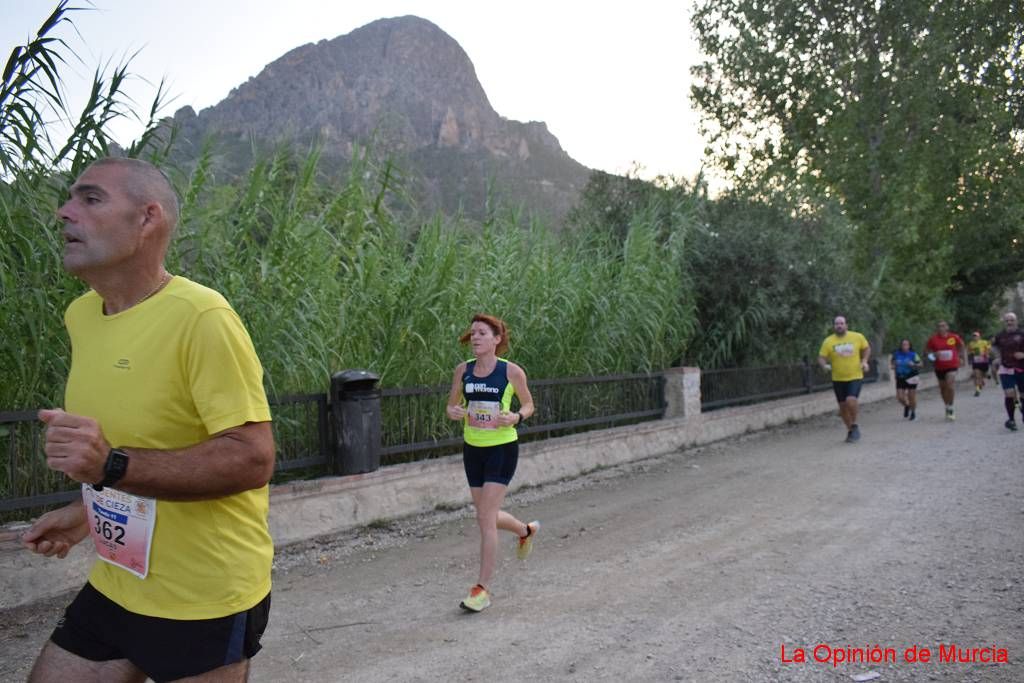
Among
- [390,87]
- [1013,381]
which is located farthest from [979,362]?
[390,87]

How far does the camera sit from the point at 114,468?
175 centimetres

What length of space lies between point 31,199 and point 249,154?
2447 millimetres

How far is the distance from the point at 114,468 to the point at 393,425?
A: 637cm

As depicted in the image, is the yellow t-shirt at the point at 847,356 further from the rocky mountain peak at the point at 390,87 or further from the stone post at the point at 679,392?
the rocky mountain peak at the point at 390,87

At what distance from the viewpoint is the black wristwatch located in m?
1.74

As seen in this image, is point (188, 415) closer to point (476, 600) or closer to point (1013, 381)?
point (476, 600)

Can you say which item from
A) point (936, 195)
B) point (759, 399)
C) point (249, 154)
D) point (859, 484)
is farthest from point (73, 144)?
point (936, 195)

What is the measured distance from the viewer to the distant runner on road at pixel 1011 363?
13.5m

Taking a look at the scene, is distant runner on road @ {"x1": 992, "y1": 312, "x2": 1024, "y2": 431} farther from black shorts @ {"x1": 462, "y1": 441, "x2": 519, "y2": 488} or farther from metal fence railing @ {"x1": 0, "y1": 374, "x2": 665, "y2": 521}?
black shorts @ {"x1": 462, "y1": 441, "x2": 519, "y2": 488}

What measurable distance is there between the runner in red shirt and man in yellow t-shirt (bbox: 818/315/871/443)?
3.92 meters

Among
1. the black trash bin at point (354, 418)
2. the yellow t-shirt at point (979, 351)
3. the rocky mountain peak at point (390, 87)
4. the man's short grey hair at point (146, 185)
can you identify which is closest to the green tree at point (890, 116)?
the yellow t-shirt at point (979, 351)

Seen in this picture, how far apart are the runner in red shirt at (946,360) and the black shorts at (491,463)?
44.5 ft

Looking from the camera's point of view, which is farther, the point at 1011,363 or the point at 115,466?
the point at 1011,363

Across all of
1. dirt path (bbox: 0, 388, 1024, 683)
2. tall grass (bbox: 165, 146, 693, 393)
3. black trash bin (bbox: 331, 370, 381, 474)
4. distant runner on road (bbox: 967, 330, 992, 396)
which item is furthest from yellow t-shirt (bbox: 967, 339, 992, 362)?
black trash bin (bbox: 331, 370, 381, 474)
